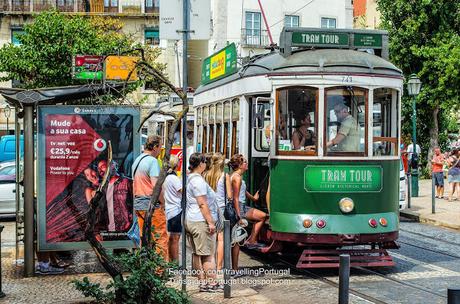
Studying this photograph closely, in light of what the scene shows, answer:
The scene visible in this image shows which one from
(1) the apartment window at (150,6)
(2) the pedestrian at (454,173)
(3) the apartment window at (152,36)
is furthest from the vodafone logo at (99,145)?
(1) the apartment window at (150,6)

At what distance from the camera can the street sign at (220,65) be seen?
13.7 m

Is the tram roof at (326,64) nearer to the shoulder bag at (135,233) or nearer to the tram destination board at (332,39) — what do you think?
the tram destination board at (332,39)

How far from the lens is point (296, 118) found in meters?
11.3

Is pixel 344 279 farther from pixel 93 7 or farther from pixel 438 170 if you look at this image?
pixel 93 7

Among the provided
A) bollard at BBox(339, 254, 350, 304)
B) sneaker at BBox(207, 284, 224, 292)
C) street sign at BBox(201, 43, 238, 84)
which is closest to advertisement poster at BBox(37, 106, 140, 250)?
sneaker at BBox(207, 284, 224, 292)

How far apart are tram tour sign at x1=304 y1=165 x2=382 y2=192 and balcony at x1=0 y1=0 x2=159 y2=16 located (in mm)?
38988

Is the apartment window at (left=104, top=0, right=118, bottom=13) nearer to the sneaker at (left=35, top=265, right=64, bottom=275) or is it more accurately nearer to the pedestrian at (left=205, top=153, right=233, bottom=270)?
the pedestrian at (left=205, top=153, right=233, bottom=270)

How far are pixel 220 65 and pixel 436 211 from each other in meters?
8.40

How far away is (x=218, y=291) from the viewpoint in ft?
31.6

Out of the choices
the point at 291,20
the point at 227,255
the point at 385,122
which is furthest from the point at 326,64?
the point at 291,20

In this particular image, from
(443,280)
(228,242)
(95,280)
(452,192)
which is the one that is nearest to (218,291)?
(228,242)

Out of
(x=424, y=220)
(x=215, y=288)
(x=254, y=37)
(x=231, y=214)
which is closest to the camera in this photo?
(x=215, y=288)

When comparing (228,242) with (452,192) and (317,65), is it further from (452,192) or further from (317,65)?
(452,192)

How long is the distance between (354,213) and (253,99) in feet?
A: 8.13
